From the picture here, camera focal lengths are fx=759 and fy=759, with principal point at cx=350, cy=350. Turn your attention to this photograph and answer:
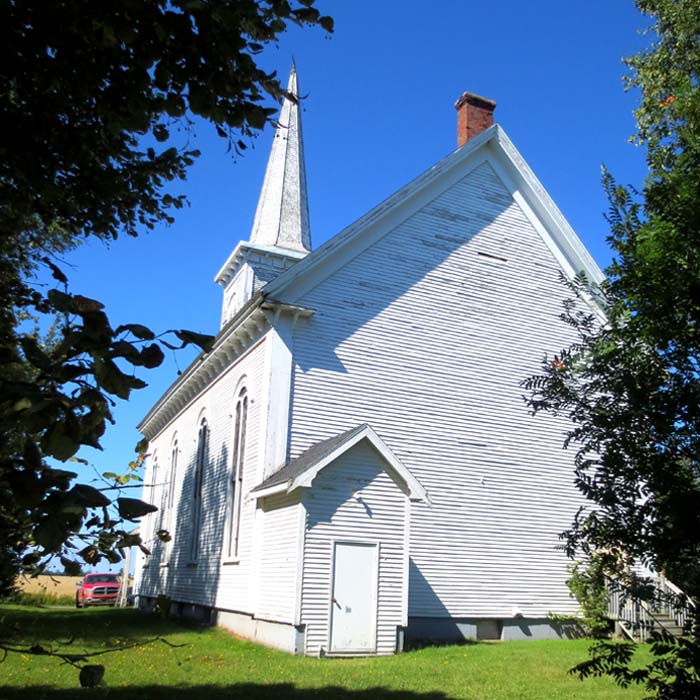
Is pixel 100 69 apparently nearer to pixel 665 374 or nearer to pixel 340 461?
pixel 665 374

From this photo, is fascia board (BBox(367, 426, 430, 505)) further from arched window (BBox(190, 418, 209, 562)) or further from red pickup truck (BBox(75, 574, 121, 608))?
red pickup truck (BBox(75, 574, 121, 608))

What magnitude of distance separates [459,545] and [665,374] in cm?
1417

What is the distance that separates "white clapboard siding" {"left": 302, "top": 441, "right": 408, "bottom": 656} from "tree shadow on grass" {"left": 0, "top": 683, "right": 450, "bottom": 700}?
370 centimetres

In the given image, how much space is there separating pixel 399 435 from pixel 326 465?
13.3 feet

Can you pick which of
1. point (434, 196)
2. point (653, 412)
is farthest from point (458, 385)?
point (653, 412)

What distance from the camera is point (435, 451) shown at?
18766 mm

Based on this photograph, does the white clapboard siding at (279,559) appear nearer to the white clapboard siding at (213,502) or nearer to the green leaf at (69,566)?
the white clapboard siding at (213,502)

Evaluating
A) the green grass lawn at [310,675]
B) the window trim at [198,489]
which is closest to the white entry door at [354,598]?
the green grass lawn at [310,675]

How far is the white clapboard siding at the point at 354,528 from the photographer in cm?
1466

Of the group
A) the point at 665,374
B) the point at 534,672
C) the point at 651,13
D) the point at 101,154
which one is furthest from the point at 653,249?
the point at 651,13

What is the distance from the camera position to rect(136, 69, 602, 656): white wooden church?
1509cm

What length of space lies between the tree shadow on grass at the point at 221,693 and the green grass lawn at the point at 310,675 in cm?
1

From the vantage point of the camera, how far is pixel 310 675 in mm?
12078

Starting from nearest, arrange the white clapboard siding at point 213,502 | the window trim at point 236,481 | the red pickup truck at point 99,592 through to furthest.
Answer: the white clapboard siding at point 213,502 < the window trim at point 236,481 < the red pickup truck at point 99,592
